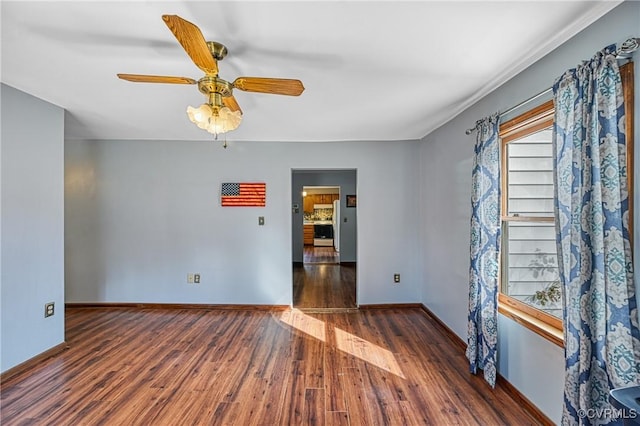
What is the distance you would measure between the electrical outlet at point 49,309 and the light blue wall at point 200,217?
1249 millimetres

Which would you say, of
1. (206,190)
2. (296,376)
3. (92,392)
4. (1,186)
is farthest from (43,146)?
(296,376)

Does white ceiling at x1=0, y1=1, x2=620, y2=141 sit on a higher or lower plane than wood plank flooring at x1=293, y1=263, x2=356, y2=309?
higher

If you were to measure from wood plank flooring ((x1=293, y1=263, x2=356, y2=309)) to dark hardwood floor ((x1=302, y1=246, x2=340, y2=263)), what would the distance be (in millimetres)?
637

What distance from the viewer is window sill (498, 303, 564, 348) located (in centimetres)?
165

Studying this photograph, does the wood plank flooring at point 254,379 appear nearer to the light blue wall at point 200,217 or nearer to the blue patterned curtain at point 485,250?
the blue patterned curtain at point 485,250

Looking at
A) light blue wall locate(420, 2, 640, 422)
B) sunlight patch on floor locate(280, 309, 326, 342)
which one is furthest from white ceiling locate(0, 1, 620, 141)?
sunlight patch on floor locate(280, 309, 326, 342)

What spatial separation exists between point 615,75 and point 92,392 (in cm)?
373

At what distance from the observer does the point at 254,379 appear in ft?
7.38

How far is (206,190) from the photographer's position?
3.88m

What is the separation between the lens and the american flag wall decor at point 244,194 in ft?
12.7

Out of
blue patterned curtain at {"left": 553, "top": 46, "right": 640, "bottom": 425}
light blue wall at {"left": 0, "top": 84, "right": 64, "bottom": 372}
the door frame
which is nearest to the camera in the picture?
blue patterned curtain at {"left": 553, "top": 46, "right": 640, "bottom": 425}

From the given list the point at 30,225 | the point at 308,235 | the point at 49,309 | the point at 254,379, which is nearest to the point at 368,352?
the point at 254,379

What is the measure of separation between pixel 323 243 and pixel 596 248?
8951mm

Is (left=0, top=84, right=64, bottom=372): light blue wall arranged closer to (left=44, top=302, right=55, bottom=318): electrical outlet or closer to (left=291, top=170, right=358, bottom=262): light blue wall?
(left=44, top=302, right=55, bottom=318): electrical outlet
